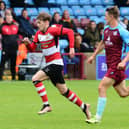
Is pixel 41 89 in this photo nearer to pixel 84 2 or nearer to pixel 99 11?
pixel 99 11

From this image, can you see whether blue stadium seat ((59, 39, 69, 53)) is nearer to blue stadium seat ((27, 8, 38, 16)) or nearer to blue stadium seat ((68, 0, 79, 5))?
blue stadium seat ((27, 8, 38, 16))

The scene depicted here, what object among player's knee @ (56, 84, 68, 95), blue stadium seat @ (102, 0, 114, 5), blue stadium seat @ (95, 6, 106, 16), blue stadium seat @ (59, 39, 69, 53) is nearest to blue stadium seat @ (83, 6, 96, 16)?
blue stadium seat @ (95, 6, 106, 16)

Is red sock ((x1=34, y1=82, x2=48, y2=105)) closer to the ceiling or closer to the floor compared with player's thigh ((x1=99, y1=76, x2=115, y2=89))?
closer to the floor

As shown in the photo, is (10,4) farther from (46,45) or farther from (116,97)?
(46,45)

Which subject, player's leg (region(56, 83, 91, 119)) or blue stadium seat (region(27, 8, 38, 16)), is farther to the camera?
blue stadium seat (region(27, 8, 38, 16))

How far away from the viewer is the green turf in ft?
30.1

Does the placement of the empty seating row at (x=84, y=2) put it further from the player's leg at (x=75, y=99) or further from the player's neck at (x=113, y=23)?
the player's neck at (x=113, y=23)

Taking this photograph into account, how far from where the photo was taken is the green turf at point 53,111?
9.18m

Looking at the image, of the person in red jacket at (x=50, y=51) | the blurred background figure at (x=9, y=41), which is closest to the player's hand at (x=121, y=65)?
the person in red jacket at (x=50, y=51)

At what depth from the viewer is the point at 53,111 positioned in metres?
11.1

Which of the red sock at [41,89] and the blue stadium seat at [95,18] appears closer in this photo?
the red sock at [41,89]

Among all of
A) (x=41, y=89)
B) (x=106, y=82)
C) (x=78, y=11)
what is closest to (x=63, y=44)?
(x=78, y=11)

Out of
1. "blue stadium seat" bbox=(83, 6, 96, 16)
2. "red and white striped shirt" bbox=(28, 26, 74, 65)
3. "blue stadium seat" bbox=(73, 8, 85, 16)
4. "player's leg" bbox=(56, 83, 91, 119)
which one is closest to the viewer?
"player's leg" bbox=(56, 83, 91, 119)

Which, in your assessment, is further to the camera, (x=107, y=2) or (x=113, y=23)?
(x=107, y=2)
